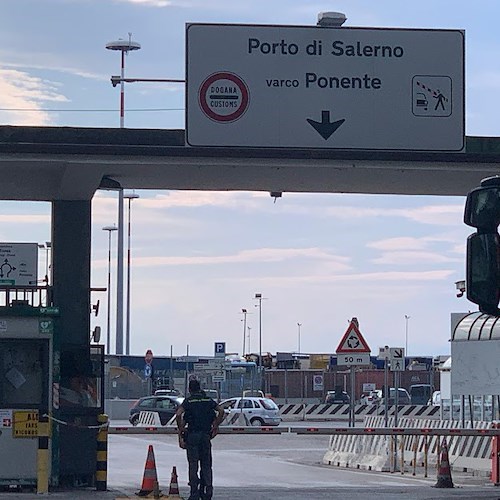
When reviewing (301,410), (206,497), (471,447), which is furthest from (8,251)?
(301,410)

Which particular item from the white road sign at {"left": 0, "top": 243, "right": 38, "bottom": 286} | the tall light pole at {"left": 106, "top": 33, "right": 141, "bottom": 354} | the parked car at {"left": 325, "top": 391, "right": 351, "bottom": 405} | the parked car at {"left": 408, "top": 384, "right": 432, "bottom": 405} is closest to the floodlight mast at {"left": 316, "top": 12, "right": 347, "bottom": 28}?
the white road sign at {"left": 0, "top": 243, "right": 38, "bottom": 286}

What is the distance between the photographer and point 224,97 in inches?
683

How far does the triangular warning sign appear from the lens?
24578 mm

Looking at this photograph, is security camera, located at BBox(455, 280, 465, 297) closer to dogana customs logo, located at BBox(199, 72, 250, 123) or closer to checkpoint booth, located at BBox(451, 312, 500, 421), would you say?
checkpoint booth, located at BBox(451, 312, 500, 421)

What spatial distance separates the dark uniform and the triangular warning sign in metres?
7.53

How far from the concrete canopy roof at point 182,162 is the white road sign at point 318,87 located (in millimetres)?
213

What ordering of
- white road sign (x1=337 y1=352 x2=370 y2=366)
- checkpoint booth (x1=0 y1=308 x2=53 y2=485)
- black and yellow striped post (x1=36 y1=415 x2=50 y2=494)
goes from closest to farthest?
black and yellow striped post (x1=36 y1=415 x2=50 y2=494) → checkpoint booth (x1=0 y1=308 x2=53 y2=485) → white road sign (x1=337 y1=352 x2=370 y2=366)

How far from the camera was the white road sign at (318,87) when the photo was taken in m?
17.5

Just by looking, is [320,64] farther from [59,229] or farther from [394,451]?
[394,451]

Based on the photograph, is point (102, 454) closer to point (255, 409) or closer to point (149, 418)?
point (149, 418)

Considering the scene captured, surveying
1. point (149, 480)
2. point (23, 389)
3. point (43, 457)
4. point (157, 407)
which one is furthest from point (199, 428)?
point (157, 407)

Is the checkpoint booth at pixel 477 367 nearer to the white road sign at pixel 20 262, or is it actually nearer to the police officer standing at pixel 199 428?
the white road sign at pixel 20 262

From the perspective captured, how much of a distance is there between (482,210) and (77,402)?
1147 cm

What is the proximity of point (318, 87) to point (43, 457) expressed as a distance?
248 inches
